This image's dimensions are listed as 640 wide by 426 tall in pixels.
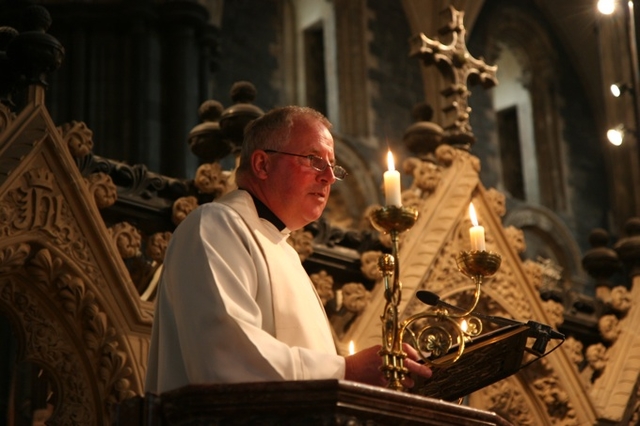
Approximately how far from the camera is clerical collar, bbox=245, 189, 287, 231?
365 cm

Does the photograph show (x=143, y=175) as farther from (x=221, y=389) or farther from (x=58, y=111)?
(x=58, y=111)

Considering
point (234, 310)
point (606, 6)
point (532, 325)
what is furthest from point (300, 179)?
point (606, 6)

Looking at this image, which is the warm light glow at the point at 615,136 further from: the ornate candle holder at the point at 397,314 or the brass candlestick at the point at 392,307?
the brass candlestick at the point at 392,307

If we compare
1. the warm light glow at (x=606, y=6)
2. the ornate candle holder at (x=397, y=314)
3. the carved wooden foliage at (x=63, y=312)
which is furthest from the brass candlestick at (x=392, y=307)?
the warm light glow at (x=606, y=6)

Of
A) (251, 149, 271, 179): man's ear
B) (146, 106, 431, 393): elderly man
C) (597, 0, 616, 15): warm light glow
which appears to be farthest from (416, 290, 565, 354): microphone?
(597, 0, 616, 15): warm light glow

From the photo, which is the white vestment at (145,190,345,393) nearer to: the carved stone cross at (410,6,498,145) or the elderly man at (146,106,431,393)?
the elderly man at (146,106,431,393)

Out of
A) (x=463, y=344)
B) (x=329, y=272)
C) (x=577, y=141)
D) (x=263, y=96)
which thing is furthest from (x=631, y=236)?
→ (x=577, y=141)

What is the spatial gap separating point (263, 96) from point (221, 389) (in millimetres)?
11090

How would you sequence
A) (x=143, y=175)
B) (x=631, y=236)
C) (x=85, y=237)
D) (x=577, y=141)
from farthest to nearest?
(x=577, y=141)
(x=631, y=236)
(x=143, y=175)
(x=85, y=237)

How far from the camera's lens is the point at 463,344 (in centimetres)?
349

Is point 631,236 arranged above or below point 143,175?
above

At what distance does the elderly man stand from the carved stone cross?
3.27m

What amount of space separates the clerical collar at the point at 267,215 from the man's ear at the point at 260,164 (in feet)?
0.25

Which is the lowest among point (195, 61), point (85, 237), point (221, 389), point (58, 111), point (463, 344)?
point (221, 389)
